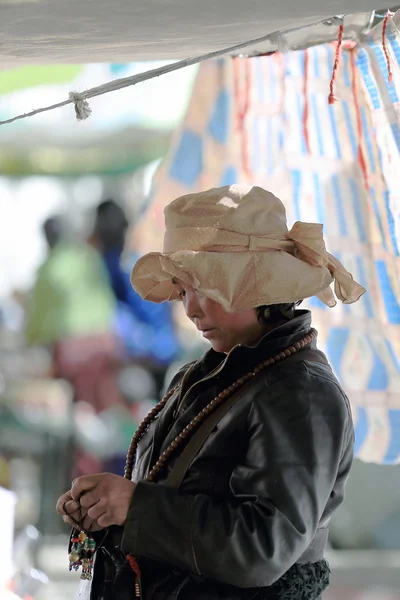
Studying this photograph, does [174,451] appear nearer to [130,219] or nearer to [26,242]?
[130,219]

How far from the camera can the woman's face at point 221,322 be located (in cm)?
145

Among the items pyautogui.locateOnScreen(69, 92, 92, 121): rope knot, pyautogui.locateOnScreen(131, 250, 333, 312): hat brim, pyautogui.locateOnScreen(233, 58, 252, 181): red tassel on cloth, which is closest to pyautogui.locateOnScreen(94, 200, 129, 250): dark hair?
pyautogui.locateOnScreen(233, 58, 252, 181): red tassel on cloth

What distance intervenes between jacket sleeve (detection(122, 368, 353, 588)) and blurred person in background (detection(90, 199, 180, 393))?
8.71 ft

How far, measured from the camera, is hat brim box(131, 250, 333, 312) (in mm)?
1396

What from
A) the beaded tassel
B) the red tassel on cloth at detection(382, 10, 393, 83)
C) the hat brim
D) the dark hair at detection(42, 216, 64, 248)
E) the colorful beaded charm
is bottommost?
the colorful beaded charm

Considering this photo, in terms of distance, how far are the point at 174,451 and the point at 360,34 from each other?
63.4 inches

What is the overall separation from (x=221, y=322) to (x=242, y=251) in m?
0.13

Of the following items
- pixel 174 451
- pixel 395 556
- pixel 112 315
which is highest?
pixel 112 315

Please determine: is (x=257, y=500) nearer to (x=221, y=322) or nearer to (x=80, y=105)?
(x=221, y=322)

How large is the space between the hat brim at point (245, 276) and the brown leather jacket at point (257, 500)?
0.07m

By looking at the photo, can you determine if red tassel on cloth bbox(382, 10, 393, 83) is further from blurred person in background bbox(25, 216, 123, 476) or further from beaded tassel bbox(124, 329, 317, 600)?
blurred person in background bbox(25, 216, 123, 476)

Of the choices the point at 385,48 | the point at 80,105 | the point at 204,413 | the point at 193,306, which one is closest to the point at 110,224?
the point at 385,48

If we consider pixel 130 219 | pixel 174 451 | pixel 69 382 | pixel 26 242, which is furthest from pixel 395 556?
pixel 174 451

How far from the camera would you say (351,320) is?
9.08ft
